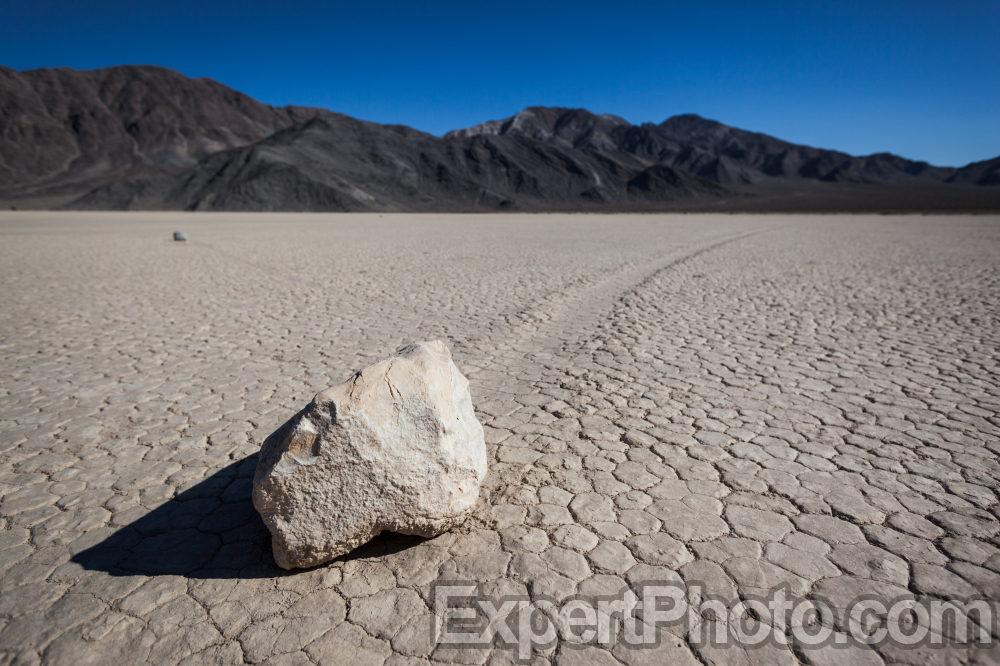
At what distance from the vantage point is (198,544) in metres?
2.33

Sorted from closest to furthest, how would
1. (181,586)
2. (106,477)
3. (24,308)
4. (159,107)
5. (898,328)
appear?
(181,586)
(106,477)
(898,328)
(24,308)
(159,107)

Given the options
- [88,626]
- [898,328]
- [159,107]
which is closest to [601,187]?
[898,328]

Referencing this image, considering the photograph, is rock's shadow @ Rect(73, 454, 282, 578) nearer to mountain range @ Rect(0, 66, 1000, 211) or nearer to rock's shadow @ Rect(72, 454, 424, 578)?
rock's shadow @ Rect(72, 454, 424, 578)

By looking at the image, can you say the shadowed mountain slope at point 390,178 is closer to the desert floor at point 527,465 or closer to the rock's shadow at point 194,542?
the desert floor at point 527,465

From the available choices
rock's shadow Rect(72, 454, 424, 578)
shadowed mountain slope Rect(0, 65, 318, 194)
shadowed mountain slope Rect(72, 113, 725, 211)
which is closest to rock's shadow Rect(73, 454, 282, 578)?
rock's shadow Rect(72, 454, 424, 578)

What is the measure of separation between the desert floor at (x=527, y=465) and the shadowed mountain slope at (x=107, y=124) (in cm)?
10207

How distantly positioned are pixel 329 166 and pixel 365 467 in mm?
70586

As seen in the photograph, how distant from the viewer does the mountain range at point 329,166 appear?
2386 inches

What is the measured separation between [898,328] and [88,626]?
7160 mm

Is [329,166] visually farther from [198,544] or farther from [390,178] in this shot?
[198,544]

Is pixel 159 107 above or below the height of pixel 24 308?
above

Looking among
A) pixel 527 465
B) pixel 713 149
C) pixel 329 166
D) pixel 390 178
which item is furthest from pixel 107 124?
pixel 713 149

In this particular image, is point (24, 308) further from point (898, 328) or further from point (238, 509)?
point (898, 328)

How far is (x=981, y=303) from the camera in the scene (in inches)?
271
